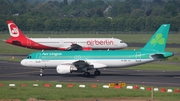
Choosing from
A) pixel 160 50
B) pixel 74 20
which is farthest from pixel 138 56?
A: pixel 74 20

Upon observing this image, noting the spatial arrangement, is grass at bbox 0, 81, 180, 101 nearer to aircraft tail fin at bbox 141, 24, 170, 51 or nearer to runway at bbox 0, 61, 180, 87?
runway at bbox 0, 61, 180, 87

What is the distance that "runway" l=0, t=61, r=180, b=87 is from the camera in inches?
2120

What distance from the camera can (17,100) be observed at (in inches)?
1566

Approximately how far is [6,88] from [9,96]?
Result: 218 inches

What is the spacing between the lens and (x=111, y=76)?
59406 millimetres

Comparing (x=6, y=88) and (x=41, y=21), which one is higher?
(x=41, y=21)

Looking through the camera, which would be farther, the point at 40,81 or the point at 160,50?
the point at 160,50

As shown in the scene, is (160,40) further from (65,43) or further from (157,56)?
(65,43)

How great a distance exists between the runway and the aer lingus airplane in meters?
1.29

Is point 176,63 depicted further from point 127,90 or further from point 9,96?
point 9,96

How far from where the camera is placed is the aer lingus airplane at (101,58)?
58.2m

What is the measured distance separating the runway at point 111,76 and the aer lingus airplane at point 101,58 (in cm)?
129

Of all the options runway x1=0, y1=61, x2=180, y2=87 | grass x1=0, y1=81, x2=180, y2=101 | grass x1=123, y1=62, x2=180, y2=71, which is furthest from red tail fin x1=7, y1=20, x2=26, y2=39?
grass x1=0, y1=81, x2=180, y2=101

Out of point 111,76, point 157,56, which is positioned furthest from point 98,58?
point 157,56
